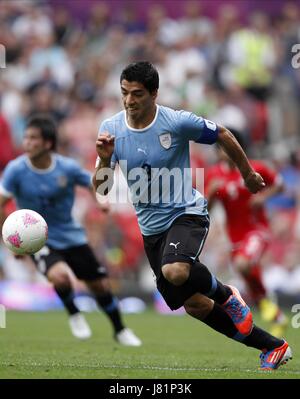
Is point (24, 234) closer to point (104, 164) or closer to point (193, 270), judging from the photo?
point (104, 164)

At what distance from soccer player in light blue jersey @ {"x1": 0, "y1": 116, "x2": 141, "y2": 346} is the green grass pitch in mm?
656

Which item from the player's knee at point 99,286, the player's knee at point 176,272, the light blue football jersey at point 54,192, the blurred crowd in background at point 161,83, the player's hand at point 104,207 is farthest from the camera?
the blurred crowd in background at point 161,83

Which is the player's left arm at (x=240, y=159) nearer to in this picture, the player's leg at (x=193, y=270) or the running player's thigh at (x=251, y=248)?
the player's leg at (x=193, y=270)

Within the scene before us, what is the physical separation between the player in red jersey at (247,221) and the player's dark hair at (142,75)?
15.0 ft

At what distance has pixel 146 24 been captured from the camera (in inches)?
918

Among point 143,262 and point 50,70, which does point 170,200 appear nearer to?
point 143,262

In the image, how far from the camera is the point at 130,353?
10.5m

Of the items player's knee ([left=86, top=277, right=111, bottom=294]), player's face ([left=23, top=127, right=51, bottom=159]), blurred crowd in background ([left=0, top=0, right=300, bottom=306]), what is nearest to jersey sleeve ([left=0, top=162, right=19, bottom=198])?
player's face ([left=23, top=127, right=51, bottom=159])

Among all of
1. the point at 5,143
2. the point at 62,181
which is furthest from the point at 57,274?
the point at 5,143

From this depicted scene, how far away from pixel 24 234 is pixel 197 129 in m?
2.06

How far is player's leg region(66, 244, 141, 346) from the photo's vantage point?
39.3ft

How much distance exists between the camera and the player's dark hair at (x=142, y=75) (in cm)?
839

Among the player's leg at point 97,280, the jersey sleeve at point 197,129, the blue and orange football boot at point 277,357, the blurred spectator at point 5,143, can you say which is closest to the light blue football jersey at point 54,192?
the player's leg at point 97,280
